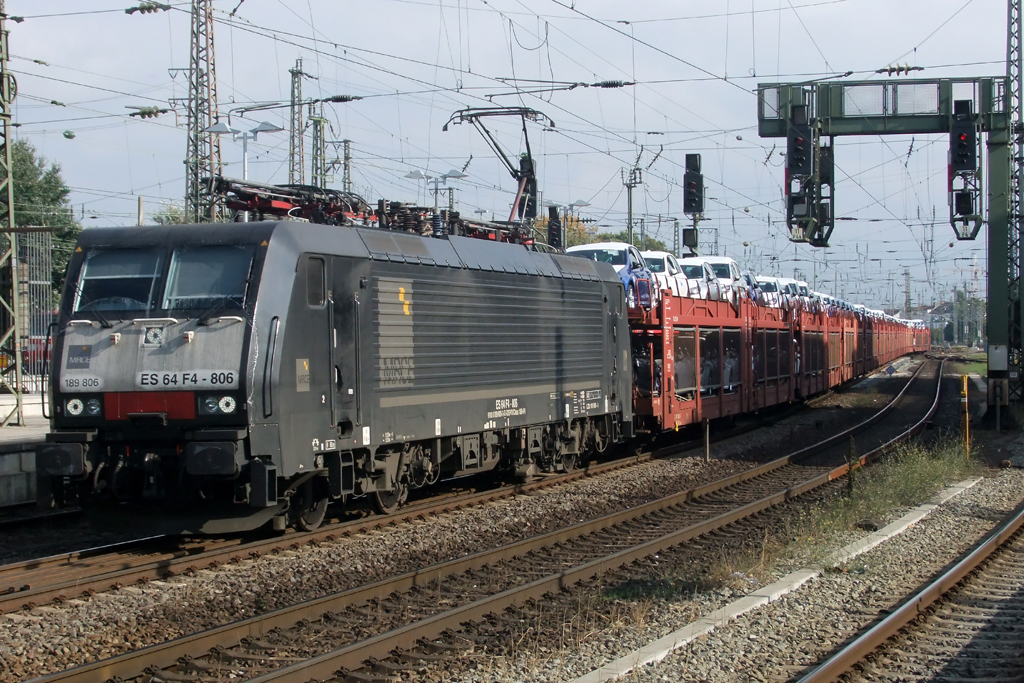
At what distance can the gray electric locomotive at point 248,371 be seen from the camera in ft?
31.3

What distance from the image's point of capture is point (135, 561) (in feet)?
31.8

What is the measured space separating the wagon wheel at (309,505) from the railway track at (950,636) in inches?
228

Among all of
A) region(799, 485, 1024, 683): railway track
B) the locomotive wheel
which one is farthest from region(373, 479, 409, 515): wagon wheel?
region(799, 485, 1024, 683): railway track

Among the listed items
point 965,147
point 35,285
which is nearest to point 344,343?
point 35,285

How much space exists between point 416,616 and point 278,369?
291cm

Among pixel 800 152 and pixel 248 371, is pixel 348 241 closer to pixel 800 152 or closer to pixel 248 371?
pixel 248 371

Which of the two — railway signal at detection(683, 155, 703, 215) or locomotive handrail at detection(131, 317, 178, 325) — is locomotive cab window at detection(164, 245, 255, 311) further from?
railway signal at detection(683, 155, 703, 215)

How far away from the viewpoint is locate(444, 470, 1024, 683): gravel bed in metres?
6.62

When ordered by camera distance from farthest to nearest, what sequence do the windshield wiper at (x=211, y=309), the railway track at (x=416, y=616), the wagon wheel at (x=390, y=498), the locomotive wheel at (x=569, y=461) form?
the locomotive wheel at (x=569, y=461)
the wagon wheel at (x=390, y=498)
the windshield wiper at (x=211, y=309)
the railway track at (x=416, y=616)

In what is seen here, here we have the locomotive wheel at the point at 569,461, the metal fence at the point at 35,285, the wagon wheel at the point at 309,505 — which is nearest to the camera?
the wagon wheel at the point at 309,505

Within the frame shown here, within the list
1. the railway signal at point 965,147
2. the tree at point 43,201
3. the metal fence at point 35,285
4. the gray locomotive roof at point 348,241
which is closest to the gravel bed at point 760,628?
the gray locomotive roof at point 348,241

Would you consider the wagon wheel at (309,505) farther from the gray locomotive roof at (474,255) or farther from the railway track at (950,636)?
the railway track at (950,636)

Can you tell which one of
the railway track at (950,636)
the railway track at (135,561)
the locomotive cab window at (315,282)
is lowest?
the railway track at (950,636)

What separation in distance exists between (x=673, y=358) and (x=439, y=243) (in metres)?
8.32
